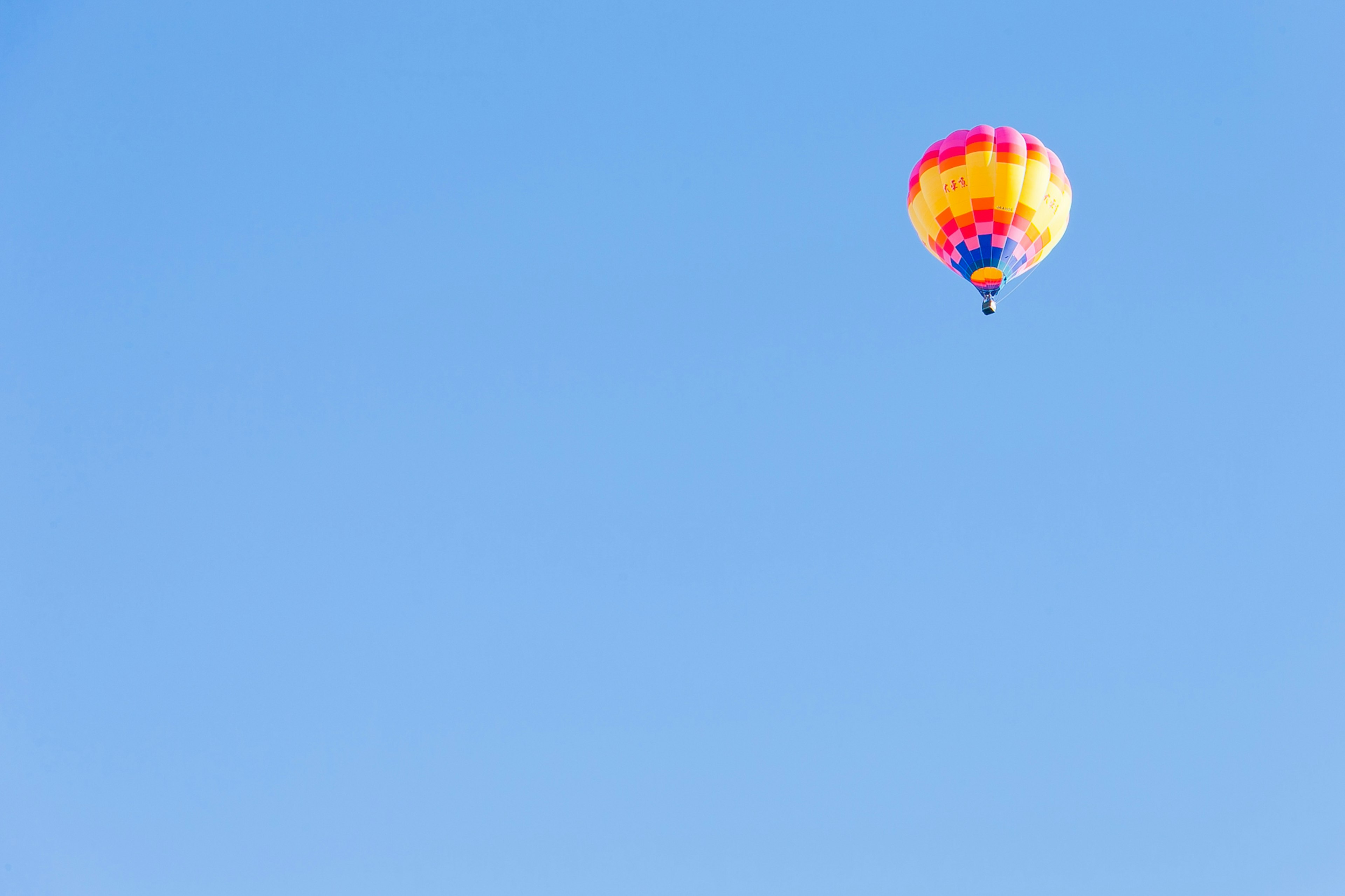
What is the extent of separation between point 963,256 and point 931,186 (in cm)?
171

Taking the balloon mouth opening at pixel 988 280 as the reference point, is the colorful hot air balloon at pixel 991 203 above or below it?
above

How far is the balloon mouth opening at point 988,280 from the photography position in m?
46.4

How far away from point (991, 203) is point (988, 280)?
5.54 feet

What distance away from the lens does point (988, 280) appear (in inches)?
1828

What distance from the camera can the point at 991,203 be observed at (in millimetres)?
46000

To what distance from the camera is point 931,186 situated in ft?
153

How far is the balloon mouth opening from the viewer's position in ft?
152

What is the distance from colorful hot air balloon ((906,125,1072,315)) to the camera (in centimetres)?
4603

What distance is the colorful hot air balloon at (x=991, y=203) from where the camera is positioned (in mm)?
46031

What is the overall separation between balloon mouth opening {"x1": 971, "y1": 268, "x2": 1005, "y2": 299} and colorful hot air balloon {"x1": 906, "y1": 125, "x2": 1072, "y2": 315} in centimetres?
1

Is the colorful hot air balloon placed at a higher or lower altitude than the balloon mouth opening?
higher

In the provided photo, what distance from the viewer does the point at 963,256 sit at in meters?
46.6

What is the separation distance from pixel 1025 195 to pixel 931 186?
2078 millimetres

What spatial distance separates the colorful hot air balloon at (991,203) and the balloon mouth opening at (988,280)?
11 mm
